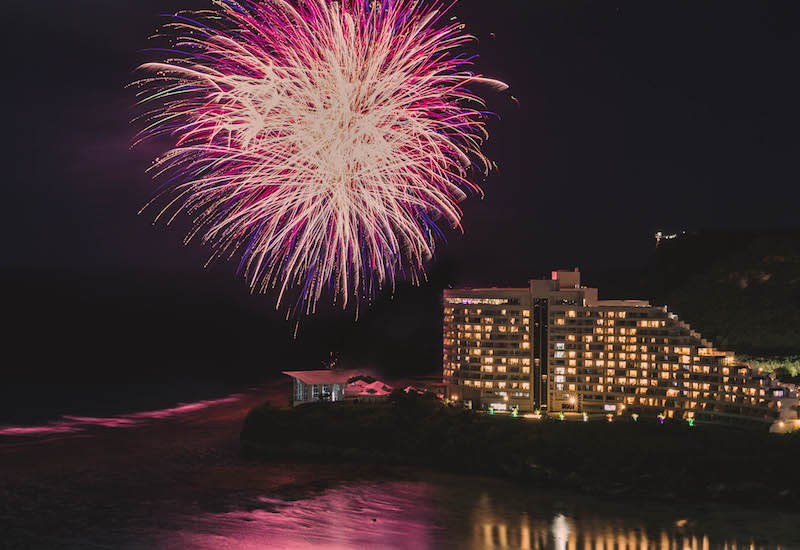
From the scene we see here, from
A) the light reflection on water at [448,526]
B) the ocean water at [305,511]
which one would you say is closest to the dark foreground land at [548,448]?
the ocean water at [305,511]

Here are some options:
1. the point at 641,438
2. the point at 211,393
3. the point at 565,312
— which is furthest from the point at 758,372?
the point at 211,393

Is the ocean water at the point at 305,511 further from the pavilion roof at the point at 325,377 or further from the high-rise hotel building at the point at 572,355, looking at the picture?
the high-rise hotel building at the point at 572,355

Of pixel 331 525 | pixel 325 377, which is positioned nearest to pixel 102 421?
pixel 325 377

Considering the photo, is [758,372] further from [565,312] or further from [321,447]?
[321,447]

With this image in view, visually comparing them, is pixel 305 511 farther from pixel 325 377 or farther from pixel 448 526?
pixel 325 377

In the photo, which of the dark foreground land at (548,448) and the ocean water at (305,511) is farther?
the dark foreground land at (548,448)

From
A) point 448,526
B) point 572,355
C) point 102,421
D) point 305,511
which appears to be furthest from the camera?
point 102,421

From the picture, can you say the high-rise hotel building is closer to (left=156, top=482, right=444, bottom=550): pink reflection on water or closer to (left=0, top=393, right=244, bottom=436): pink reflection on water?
(left=156, top=482, right=444, bottom=550): pink reflection on water
